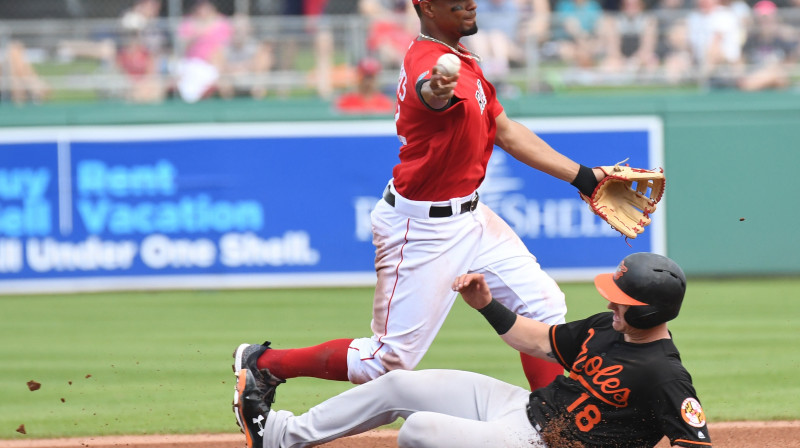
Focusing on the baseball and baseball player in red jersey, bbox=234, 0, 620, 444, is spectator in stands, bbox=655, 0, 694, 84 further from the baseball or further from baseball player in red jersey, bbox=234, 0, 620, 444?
the baseball

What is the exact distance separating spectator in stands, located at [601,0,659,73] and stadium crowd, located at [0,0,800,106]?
0.01m

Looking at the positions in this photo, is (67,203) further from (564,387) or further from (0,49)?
(564,387)

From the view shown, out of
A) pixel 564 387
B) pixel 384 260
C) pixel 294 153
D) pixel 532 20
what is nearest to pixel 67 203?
pixel 294 153

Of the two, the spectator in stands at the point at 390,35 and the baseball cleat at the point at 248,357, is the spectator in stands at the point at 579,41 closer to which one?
the spectator in stands at the point at 390,35

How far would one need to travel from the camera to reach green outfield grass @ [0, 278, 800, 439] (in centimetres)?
609

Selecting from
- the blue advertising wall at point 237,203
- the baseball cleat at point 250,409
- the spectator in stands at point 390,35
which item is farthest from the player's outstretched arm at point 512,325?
the spectator in stands at point 390,35

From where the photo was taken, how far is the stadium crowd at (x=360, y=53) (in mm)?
11586

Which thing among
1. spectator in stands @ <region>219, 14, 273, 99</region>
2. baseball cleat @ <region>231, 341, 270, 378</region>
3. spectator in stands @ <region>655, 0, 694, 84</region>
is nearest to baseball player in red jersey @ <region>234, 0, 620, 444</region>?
baseball cleat @ <region>231, 341, 270, 378</region>

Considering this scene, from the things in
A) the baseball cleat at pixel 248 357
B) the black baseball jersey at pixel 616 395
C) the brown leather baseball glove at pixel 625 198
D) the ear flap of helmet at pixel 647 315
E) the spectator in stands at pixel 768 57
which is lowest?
the baseball cleat at pixel 248 357

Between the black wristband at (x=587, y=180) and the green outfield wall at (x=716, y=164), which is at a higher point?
the black wristband at (x=587, y=180)

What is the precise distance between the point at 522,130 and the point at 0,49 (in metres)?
8.15

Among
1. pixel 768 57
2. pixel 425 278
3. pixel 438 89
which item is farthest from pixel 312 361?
pixel 768 57

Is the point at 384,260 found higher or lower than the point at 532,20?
lower

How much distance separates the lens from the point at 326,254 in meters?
10.1
